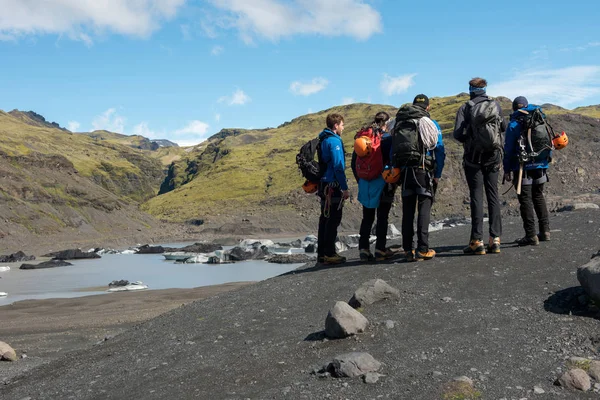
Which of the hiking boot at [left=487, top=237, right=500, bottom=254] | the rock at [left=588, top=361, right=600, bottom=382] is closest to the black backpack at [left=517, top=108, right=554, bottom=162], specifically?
the hiking boot at [left=487, top=237, right=500, bottom=254]

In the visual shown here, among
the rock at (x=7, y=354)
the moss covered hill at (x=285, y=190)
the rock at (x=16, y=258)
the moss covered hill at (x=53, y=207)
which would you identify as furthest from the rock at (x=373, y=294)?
the moss covered hill at (x=285, y=190)

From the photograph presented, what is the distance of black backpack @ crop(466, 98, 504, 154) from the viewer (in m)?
9.86

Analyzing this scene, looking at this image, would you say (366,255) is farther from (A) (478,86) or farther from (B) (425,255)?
(A) (478,86)

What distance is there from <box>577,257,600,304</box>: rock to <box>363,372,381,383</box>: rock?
2918 mm

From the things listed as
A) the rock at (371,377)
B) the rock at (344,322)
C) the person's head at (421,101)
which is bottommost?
the rock at (371,377)

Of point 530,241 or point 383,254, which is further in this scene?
point 383,254

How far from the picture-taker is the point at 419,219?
10258 millimetres

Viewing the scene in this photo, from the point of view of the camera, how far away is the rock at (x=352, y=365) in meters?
6.05

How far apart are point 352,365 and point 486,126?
17.8 ft

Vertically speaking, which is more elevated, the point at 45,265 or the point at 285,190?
the point at 285,190

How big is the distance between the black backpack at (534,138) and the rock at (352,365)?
6.09 m

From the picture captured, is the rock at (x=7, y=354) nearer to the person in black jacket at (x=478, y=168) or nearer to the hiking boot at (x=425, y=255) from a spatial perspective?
the hiking boot at (x=425, y=255)

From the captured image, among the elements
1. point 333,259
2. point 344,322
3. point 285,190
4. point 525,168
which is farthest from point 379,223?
point 285,190

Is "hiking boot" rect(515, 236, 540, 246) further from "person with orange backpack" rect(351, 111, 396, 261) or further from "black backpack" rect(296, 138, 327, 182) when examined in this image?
"black backpack" rect(296, 138, 327, 182)
